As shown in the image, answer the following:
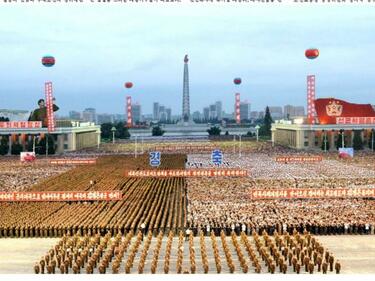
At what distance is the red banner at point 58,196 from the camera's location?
41.3 meters

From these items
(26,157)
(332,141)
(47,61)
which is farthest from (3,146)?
(332,141)

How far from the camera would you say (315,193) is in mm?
40562

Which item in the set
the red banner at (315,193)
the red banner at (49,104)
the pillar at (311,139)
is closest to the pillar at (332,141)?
the pillar at (311,139)

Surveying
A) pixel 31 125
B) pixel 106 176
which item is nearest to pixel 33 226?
pixel 106 176

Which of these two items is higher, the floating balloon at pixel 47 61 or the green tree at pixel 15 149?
the floating balloon at pixel 47 61

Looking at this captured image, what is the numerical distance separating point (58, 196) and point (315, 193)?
62.1 ft

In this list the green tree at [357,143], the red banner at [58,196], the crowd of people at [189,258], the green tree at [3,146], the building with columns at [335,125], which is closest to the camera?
the crowd of people at [189,258]

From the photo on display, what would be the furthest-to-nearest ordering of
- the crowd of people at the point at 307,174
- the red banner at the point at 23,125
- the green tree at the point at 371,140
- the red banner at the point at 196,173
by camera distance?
the green tree at the point at 371,140 → the red banner at the point at 23,125 → the red banner at the point at 196,173 → the crowd of people at the point at 307,174

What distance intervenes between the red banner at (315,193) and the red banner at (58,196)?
11.2m

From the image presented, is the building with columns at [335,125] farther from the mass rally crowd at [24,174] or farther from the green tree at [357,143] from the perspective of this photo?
the mass rally crowd at [24,174]

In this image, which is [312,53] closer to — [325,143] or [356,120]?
[356,120]

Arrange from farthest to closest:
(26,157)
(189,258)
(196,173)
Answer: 1. (26,157)
2. (196,173)
3. (189,258)

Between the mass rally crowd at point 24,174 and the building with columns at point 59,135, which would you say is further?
the building with columns at point 59,135

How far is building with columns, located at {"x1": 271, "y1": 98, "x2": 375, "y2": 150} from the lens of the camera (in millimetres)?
110812
